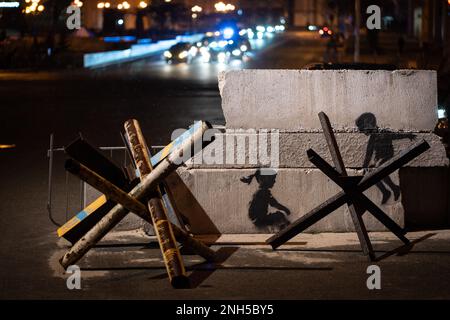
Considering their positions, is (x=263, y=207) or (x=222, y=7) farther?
(x=222, y=7)

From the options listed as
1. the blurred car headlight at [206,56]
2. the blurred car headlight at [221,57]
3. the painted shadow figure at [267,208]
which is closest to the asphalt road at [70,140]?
the painted shadow figure at [267,208]

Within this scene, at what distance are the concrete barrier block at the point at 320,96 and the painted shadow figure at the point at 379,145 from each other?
0.08m

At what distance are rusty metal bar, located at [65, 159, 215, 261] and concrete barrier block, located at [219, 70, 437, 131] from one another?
63.2 inches

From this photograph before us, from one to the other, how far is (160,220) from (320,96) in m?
2.36

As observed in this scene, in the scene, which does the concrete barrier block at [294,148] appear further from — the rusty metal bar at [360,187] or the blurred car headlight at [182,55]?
the blurred car headlight at [182,55]

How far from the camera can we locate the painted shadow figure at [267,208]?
356 inches

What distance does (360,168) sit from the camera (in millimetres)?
8977

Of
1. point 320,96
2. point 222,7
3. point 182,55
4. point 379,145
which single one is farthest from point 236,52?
point 222,7

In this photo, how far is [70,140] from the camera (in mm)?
17859

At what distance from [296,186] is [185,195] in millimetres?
1044

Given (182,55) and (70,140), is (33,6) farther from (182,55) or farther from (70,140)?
(70,140)
